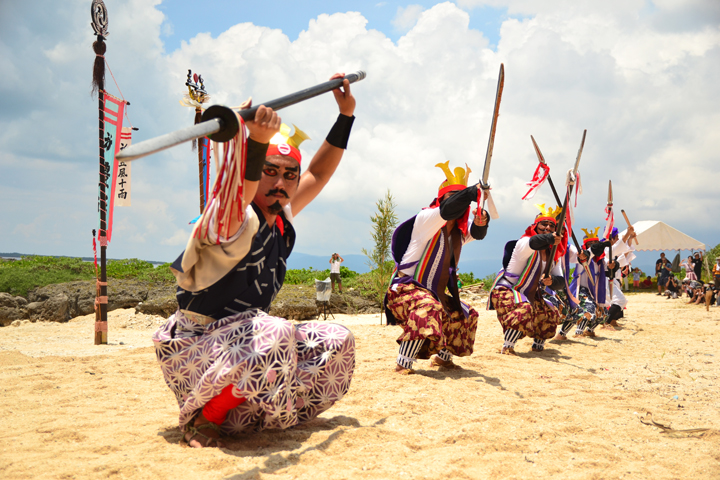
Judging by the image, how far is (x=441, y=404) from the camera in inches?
140

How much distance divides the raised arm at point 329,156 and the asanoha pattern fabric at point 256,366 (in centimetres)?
91

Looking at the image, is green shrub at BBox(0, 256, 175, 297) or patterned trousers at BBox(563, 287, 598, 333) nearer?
patterned trousers at BBox(563, 287, 598, 333)

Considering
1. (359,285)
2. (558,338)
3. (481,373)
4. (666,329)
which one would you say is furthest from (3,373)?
(359,285)

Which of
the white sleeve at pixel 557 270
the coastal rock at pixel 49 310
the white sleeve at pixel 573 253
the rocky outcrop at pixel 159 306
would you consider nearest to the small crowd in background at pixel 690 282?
the white sleeve at pixel 573 253

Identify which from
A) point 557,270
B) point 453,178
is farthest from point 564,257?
point 453,178

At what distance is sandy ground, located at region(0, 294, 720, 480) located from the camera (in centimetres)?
235

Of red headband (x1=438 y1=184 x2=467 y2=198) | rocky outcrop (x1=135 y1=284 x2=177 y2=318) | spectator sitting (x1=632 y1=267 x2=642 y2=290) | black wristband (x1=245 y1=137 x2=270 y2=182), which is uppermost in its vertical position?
red headband (x1=438 y1=184 x2=467 y2=198)

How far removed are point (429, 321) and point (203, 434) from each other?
2.49 metres

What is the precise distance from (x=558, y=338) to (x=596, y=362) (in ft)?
7.59

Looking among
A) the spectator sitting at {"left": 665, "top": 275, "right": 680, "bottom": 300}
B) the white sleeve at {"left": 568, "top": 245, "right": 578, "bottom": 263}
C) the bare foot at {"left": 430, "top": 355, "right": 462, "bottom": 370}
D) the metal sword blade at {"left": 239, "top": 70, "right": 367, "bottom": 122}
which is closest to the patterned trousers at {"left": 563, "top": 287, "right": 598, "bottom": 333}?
the white sleeve at {"left": 568, "top": 245, "right": 578, "bottom": 263}

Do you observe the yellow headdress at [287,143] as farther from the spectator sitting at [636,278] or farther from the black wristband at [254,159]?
the spectator sitting at [636,278]

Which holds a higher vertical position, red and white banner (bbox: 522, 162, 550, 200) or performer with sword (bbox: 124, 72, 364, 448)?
red and white banner (bbox: 522, 162, 550, 200)

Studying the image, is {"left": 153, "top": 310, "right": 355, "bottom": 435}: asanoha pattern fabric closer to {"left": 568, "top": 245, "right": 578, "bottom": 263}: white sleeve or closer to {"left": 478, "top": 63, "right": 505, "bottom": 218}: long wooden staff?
{"left": 478, "top": 63, "right": 505, "bottom": 218}: long wooden staff

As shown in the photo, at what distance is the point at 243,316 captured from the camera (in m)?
2.62
